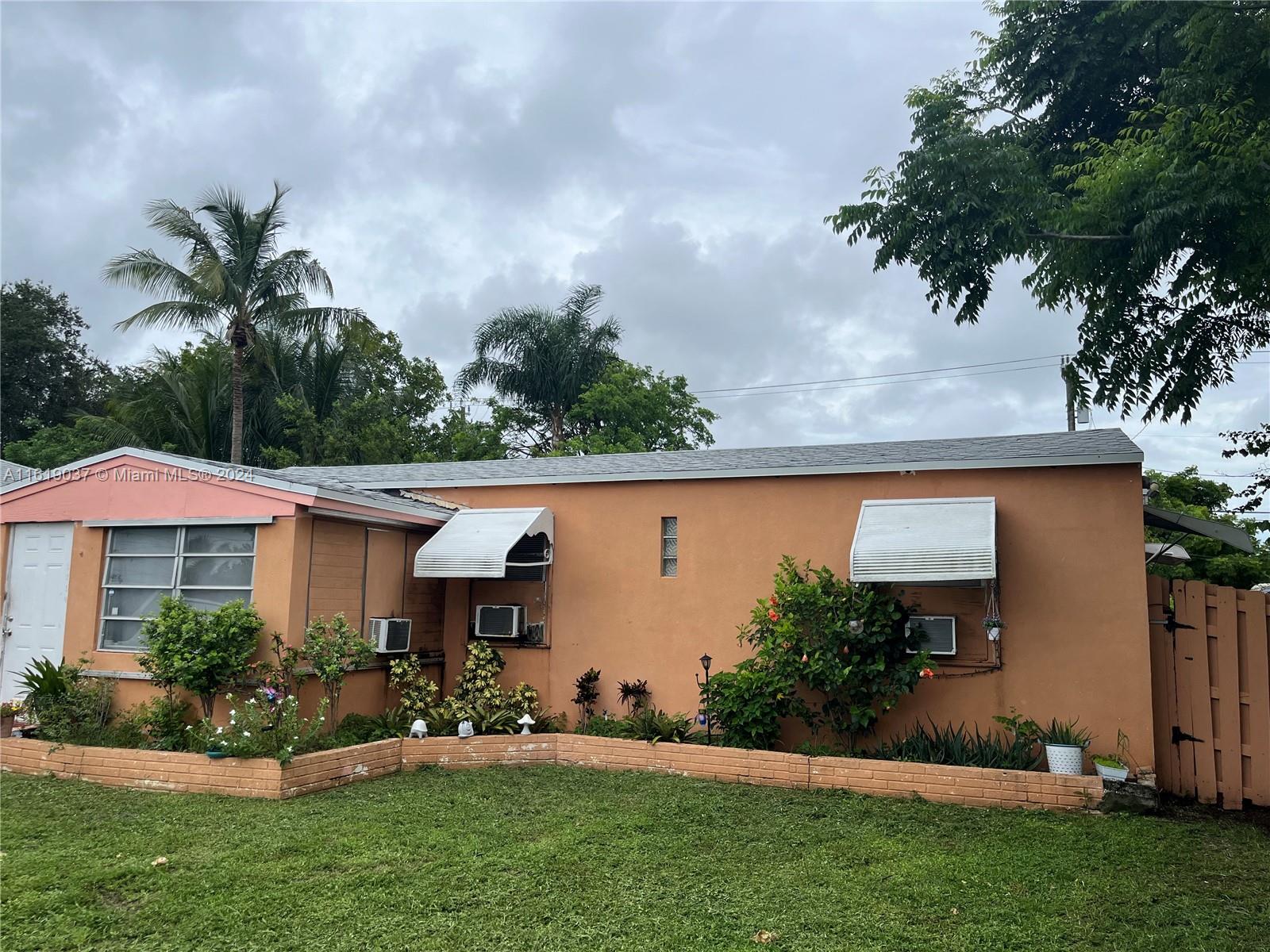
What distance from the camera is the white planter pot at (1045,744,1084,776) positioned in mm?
8125

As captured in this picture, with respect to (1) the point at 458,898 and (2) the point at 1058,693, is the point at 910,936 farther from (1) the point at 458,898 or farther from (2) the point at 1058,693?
(2) the point at 1058,693

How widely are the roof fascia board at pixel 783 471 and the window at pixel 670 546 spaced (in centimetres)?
55

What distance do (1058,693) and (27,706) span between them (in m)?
11.0

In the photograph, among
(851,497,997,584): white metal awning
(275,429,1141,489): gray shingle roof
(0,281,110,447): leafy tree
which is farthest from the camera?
(0,281,110,447): leafy tree

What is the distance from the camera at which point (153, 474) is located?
9.98 meters

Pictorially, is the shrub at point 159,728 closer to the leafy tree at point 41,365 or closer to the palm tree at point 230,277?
the palm tree at point 230,277

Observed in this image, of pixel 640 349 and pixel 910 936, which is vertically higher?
pixel 640 349

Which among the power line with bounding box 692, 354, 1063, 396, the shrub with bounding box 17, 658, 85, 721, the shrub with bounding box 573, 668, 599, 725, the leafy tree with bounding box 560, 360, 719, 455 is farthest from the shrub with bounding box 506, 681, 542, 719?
the power line with bounding box 692, 354, 1063, 396

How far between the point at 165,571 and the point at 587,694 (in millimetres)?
5117

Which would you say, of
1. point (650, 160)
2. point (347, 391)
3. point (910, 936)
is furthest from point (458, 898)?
point (347, 391)

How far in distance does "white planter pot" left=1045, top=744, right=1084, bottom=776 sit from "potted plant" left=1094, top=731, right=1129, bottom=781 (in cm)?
16

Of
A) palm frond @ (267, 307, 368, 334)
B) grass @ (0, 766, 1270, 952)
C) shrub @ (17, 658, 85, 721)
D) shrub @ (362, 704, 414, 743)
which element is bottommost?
A: grass @ (0, 766, 1270, 952)

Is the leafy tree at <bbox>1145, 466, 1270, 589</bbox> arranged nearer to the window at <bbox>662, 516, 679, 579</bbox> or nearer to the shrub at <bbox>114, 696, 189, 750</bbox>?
the window at <bbox>662, 516, 679, 579</bbox>

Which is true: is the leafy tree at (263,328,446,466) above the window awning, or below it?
above
